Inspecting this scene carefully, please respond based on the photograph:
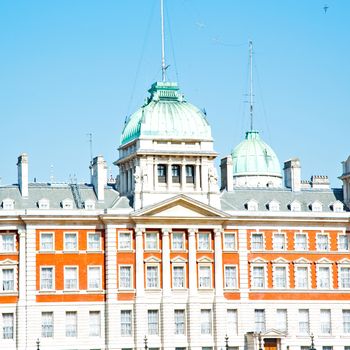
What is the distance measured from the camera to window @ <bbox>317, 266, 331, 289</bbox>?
106m

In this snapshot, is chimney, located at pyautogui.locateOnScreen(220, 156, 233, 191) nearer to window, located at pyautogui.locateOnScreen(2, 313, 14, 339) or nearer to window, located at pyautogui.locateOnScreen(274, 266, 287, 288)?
window, located at pyautogui.locateOnScreen(274, 266, 287, 288)

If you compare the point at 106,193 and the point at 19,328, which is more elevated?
the point at 106,193

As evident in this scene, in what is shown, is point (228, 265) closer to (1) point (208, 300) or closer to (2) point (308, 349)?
(1) point (208, 300)

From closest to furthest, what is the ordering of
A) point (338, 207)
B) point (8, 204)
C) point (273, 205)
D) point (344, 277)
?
point (8, 204) → point (344, 277) → point (273, 205) → point (338, 207)

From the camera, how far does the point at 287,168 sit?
4439 inches

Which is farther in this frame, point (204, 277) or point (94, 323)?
point (204, 277)

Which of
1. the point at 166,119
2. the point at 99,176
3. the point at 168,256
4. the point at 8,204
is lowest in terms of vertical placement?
the point at 168,256

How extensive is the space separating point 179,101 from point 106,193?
Result: 10303mm

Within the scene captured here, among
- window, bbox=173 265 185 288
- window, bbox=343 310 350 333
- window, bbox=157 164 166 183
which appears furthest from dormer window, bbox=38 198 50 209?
window, bbox=343 310 350 333

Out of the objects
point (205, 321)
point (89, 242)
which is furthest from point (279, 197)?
point (89, 242)

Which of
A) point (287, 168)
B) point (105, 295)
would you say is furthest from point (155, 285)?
point (287, 168)

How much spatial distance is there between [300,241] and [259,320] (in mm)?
7689

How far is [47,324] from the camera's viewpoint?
327 feet

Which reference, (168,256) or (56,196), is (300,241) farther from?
(56,196)
